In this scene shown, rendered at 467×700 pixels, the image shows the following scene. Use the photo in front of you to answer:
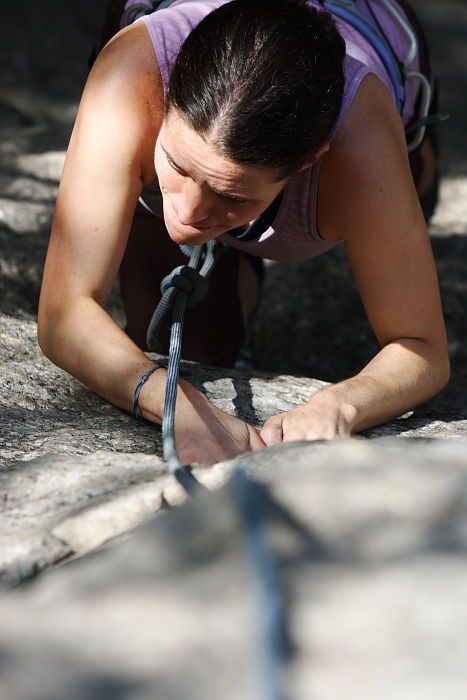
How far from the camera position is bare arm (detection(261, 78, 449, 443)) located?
1524mm

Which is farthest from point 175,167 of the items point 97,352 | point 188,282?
point 97,352

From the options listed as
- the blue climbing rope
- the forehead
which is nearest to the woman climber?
the forehead

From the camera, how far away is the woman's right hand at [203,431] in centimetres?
129

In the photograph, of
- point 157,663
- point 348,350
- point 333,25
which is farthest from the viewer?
point 348,350

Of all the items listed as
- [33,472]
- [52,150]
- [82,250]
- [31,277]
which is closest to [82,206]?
[82,250]

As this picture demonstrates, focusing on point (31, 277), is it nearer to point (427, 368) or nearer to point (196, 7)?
point (196, 7)

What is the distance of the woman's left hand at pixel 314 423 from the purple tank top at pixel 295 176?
1.22ft

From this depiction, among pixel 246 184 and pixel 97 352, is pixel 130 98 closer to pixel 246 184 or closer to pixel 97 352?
pixel 246 184

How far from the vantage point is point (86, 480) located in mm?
1135

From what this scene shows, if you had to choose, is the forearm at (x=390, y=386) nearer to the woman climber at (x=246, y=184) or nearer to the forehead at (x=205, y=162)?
the woman climber at (x=246, y=184)

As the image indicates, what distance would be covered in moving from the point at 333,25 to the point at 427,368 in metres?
0.57

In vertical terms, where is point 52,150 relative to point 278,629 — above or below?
below

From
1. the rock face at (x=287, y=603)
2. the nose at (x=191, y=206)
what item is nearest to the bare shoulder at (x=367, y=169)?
the nose at (x=191, y=206)

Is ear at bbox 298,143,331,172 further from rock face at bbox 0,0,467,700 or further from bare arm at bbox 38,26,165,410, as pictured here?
rock face at bbox 0,0,467,700
